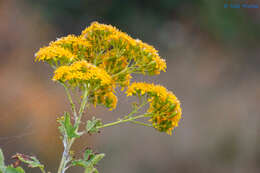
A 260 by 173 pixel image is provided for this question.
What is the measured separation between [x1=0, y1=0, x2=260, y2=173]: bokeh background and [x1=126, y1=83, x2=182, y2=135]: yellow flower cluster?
144 inches

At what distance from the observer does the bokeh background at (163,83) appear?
581cm

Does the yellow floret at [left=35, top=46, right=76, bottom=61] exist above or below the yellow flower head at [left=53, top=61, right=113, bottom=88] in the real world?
above

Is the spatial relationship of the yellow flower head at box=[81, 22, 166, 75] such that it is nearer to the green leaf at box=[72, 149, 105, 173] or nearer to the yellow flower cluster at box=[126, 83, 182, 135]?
the yellow flower cluster at box=[126, 83, 182, 135]

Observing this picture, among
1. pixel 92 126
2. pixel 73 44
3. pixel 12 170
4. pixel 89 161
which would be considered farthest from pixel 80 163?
pixel 73 44

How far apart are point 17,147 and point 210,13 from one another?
543cm

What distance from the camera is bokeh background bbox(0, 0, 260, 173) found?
19.1ft

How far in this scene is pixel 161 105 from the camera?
188cm

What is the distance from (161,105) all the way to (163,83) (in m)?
5.31

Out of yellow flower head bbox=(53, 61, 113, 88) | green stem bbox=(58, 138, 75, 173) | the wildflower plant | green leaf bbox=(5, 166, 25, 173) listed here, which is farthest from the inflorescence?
green leaf bbox=(5, 166, 25, 173)

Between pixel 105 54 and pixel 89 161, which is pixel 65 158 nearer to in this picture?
pixel 89 161

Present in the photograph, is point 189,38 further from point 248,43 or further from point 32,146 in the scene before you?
point 32,146

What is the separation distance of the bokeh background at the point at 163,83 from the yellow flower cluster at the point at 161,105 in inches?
144

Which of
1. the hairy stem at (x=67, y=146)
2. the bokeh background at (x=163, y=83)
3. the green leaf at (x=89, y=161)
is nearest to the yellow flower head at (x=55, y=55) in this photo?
the hairy stem at (x=67, y=146)

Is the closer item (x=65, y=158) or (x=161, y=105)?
(x=65, y=158)
